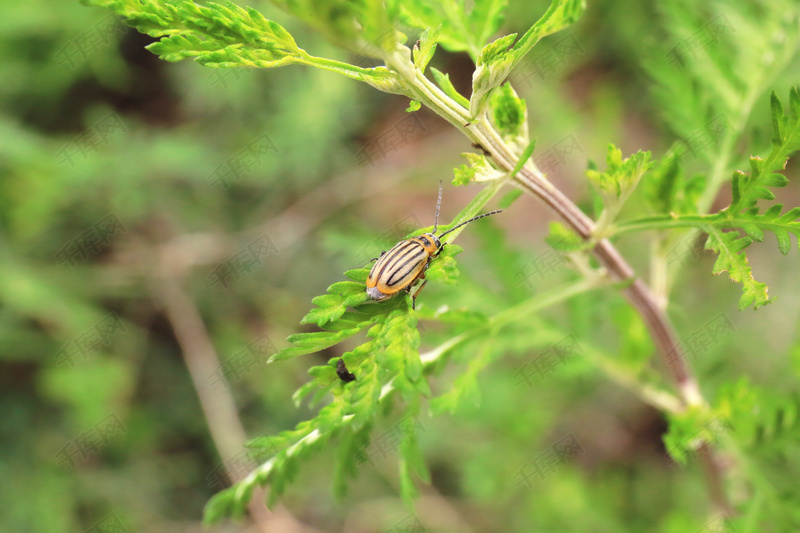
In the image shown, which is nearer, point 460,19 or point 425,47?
point 425,47

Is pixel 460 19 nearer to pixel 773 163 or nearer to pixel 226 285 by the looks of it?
pixel 773 163

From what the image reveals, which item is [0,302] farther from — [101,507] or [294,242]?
[294,242]

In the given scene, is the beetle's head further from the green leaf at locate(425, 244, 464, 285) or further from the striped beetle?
the green leaf at locate(425, 244, 464, 285)

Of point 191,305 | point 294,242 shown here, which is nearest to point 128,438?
point 191,305

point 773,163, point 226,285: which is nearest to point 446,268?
point 773,163

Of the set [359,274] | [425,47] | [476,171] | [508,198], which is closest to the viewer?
[425,47]

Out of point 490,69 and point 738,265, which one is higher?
point 490,69

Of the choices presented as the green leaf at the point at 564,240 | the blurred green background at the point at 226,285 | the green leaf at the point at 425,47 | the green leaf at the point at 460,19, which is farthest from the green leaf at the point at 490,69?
the blurred green background at the point at 226,285
